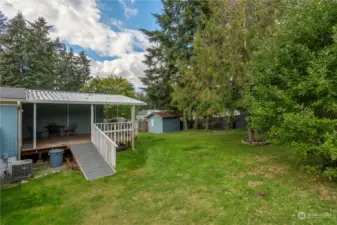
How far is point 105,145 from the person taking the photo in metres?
6.89

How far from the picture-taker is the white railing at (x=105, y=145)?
640 centimetres

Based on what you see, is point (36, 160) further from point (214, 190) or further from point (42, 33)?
point (42, 33)

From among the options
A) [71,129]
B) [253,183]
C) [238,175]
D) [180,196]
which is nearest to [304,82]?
[253,183]

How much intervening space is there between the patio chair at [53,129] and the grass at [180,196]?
4.36 meters

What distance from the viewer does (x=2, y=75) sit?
18547mm

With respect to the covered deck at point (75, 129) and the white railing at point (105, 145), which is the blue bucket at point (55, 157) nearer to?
the covered deck at point (75, 129)

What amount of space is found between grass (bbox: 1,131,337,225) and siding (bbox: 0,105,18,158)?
5.92 ft

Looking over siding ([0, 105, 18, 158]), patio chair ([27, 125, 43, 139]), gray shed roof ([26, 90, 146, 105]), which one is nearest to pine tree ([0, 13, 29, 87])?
patio chair ([27, 125, 43, 139])

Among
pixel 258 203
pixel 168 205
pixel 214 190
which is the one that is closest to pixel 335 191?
pixel 258 203

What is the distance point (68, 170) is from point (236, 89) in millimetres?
9023

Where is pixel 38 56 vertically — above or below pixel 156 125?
above

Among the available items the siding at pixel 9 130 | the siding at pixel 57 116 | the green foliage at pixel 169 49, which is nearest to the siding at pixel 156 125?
the green foliage at pixel 169 49

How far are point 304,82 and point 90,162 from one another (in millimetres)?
7099

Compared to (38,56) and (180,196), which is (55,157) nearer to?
(180,196)
